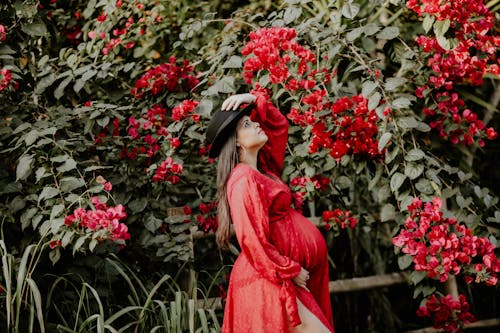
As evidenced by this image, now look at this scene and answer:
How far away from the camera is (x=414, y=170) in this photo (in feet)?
8.49

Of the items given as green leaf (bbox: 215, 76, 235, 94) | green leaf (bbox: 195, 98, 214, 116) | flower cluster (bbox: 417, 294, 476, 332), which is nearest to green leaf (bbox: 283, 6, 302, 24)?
green leaf (bbox: 215, 76, 235, 94)

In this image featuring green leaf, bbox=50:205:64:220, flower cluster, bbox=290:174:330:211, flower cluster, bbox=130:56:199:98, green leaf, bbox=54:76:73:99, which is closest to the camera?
green leaf, bbox=50:205:64:220

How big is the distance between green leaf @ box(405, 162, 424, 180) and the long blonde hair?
0.69 m

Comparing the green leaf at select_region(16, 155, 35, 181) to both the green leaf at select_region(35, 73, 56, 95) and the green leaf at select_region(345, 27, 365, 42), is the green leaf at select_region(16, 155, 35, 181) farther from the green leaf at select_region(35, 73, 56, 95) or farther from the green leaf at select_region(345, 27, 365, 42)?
the green leaf at select_region(345, 27, 365, 42)

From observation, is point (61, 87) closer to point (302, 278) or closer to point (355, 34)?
point (355, 34)

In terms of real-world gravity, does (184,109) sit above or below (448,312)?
above

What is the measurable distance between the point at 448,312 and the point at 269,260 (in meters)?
1.27

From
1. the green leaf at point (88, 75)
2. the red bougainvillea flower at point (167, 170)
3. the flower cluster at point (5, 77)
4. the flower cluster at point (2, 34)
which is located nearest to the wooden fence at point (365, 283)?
the red bougainvillea flower at point (167, 170)

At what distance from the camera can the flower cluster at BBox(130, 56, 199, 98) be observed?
10.5ft

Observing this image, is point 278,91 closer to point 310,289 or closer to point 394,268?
point 310,289

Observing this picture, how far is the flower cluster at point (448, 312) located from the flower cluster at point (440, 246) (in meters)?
0.38

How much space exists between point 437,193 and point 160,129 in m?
1.29

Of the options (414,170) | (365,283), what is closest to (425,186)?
(414,170)

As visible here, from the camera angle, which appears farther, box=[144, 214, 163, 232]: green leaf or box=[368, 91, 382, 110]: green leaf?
box=[144, 214, 163, 232]: green leaf
